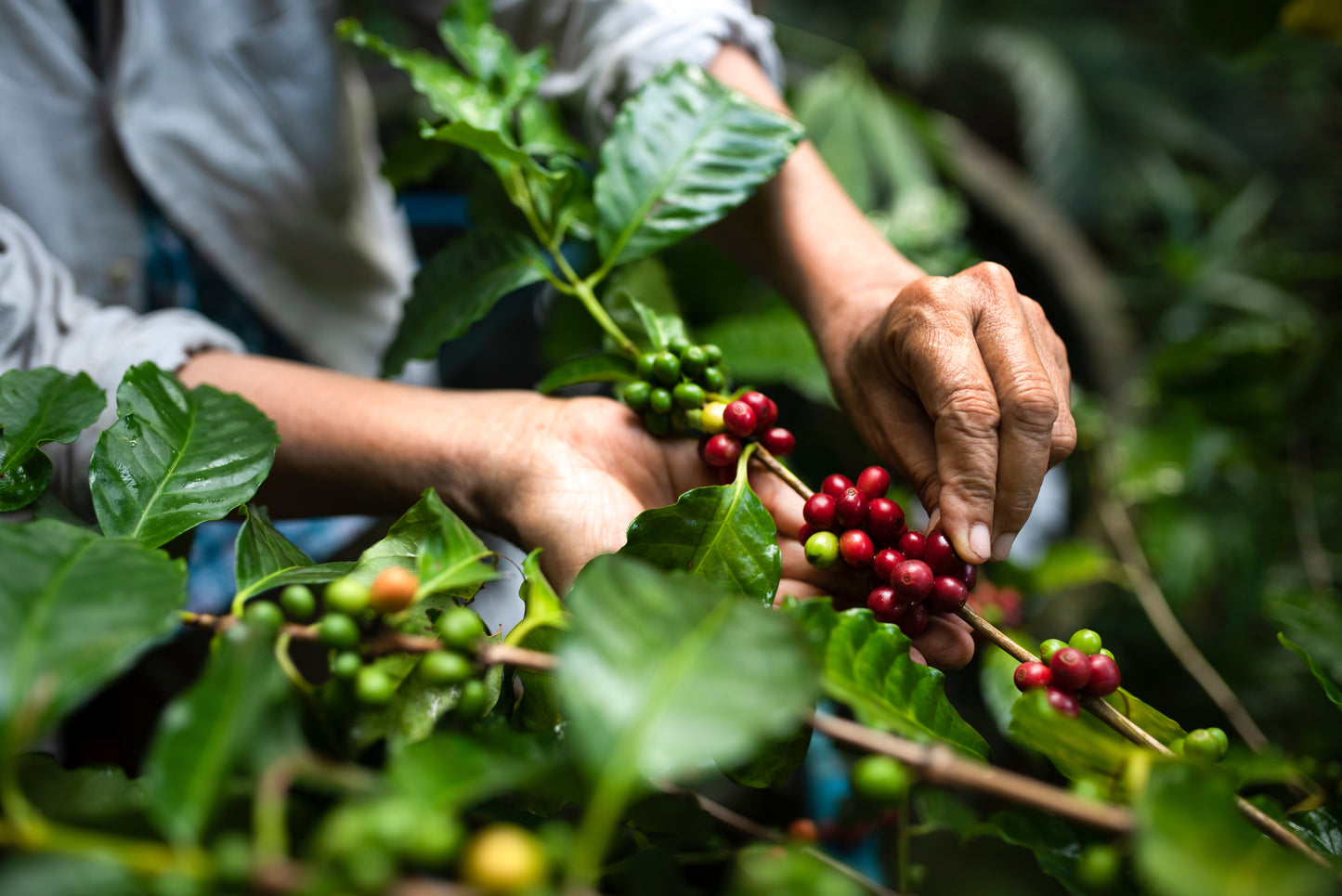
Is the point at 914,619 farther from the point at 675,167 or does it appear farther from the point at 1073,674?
the point at 675,167

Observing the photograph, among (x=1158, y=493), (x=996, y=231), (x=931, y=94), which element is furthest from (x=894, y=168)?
(x=931, y=94)

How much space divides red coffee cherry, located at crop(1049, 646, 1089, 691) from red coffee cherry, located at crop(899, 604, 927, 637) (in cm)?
A: 11

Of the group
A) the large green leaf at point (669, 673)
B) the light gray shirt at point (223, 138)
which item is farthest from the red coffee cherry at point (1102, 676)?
the light gray shirt at point (223, 138)

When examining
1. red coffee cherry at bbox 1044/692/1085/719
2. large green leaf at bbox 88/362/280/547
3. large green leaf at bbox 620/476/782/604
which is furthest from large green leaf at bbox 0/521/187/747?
red coffee cherry at bbox 1044/692/1085/719

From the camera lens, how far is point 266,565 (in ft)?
1.65

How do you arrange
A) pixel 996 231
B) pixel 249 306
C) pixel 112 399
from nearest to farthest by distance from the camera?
pixel 112 399 < pixel 249 306 < pixel 996 231

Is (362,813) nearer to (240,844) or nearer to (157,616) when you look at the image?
(240,844)

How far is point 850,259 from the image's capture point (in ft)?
2.98

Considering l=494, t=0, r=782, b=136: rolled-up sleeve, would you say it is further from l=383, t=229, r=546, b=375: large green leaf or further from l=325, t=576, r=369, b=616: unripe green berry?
l=325, t=576, r=369, b=616: unripe green berry

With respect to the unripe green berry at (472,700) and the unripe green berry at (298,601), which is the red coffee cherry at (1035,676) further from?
the unripe green berry at (298,601)

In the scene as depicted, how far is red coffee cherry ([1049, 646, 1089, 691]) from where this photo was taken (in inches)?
20.8

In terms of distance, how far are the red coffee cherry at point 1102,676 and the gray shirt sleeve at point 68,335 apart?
900mm

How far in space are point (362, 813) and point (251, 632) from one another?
9 centimetres

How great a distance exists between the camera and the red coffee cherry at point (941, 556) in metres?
0.65
